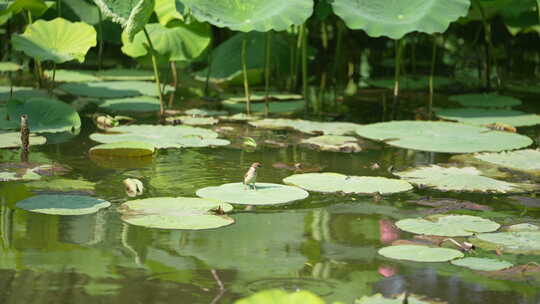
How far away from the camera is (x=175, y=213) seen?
3.58 meters

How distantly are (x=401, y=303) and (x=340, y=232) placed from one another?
888mm

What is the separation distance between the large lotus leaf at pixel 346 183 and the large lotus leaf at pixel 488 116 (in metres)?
2.02

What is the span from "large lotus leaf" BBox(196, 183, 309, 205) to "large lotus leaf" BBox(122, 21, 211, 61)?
234 centimetres

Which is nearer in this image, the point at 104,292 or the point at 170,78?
the point at 104,292

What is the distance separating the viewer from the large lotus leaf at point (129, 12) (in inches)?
209

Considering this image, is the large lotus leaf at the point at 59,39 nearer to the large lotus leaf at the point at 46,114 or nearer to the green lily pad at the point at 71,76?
the large lotus leaf at the point at 46,114

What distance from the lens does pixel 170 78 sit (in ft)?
25.8

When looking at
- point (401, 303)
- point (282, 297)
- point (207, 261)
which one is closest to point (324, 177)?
point (207, 261)

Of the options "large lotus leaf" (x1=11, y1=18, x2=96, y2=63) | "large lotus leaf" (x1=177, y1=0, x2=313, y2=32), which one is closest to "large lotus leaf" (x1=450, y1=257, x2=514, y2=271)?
"large lotus leaf" (x1=177, y1=0, x2=313, y2=32)

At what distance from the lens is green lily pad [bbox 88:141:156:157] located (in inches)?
185

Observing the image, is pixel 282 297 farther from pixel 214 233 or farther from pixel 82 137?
pixel 82 137

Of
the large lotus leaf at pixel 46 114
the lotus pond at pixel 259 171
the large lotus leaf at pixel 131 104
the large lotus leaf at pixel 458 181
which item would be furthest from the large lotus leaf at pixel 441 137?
the large lotus leaf at pixel 46 114

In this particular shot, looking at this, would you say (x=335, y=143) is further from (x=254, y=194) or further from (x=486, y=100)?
(x=486, y=100)

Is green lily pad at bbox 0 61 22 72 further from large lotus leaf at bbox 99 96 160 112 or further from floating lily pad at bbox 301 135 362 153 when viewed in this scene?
floating lily pad at bbox 301 135 362 153
